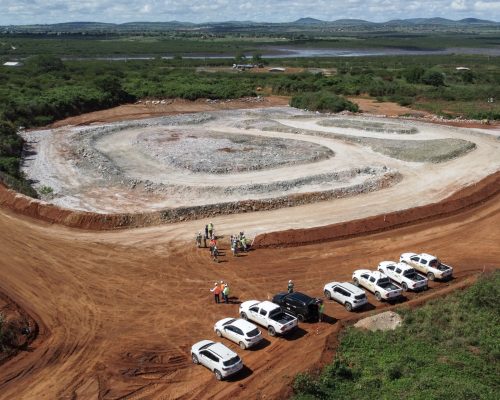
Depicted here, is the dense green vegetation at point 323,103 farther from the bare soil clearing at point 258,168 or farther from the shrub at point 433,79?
the shrub at point 433,79

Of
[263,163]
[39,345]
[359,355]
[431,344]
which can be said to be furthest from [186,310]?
[263,163]

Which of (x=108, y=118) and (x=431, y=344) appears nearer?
(x=431, y=344)

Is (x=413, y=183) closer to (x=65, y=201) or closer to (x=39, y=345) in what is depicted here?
(x=65, y=201)

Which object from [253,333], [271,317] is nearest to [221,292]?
[271,317]

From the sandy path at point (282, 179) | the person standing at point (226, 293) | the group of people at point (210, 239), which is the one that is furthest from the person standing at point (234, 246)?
the person standing at point (226, 293)

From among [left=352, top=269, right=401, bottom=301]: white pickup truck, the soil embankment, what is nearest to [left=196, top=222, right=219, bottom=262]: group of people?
the soil embankment

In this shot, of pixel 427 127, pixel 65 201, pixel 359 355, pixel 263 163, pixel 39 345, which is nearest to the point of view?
pixel 359 355

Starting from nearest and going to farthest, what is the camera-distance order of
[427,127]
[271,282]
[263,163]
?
[271,282]
[263,163]
[427,127]
